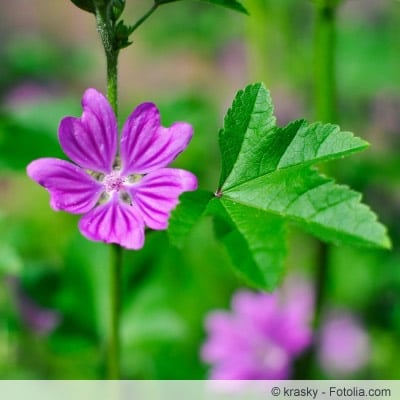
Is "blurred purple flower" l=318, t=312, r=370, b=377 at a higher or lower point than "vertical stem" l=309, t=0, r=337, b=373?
lower

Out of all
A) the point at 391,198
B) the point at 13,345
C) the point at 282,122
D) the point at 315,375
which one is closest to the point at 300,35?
the point at 282,122

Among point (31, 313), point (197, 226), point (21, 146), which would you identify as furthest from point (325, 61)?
point (197, 226)

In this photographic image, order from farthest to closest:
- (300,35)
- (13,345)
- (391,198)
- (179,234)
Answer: (300,35), (391,198), (13,345), (179,234)

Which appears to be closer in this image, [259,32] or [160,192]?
[160,192]

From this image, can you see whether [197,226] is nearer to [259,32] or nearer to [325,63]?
[259,32]

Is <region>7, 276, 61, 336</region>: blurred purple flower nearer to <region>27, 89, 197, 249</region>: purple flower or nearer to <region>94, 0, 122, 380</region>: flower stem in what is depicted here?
<region>94, 0, 122, 380</region>: flower stem

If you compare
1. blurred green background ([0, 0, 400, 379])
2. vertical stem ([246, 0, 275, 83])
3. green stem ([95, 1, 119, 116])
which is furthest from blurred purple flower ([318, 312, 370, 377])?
green stem ([95, 1, 119, 116])

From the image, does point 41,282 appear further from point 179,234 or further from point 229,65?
point 229,65
